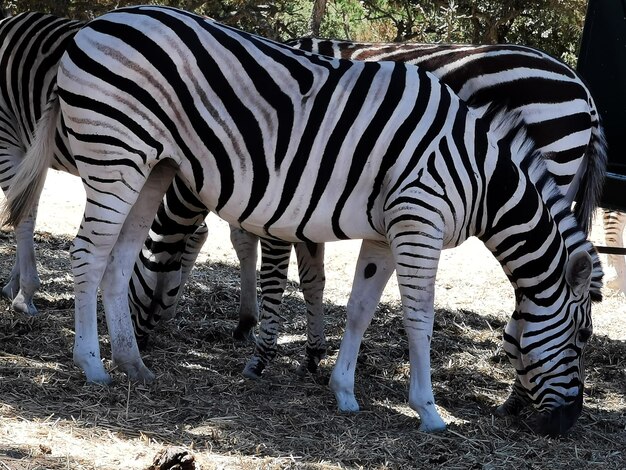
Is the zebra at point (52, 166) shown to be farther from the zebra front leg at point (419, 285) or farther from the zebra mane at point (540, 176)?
the zebra mane at point (540, 176)

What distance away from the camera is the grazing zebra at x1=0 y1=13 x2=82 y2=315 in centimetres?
661

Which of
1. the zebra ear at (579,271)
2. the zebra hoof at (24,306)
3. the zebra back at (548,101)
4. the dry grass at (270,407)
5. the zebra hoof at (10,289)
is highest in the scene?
the zebra back at (548,101)

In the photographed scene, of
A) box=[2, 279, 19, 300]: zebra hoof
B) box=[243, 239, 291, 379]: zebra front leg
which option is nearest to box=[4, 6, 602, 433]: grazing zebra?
box=[243, 239, 291, 379]: zebra front leg

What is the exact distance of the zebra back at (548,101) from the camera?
234 inches

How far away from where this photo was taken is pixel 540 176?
208 inches

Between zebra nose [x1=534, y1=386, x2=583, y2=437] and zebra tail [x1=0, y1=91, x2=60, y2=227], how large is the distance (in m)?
3.31

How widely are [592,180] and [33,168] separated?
359 centimetres

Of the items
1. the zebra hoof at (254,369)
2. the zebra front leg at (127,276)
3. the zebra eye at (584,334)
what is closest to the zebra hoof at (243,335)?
the zebra hoof at (254,369)

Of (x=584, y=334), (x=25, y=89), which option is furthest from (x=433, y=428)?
(x=25, y=89)

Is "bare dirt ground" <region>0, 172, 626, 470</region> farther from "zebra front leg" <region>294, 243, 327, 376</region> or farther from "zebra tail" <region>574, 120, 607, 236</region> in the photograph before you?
"zebra tail" <region>574, 120, 607, 236</region>

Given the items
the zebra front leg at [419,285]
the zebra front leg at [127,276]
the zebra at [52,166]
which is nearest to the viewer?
the zebra front leg at [419,285]

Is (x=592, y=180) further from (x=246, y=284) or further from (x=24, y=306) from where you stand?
(x=24, y=306)

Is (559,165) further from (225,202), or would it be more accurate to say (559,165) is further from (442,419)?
(225,202)

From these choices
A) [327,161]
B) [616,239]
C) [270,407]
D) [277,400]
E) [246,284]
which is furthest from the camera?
[616,239]
